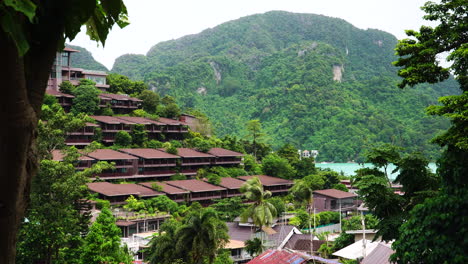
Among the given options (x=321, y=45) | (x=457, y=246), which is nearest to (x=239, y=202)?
(x=457, y=246)

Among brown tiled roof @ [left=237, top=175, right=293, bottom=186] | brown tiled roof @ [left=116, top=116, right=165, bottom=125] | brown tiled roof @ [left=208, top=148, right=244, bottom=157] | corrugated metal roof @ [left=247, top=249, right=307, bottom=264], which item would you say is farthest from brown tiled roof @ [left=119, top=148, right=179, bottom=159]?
corrugated metal roof @ [left=247, top=249, right=307, bottom=264]

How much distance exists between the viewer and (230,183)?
5641 centimetres

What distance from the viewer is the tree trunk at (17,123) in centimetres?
253

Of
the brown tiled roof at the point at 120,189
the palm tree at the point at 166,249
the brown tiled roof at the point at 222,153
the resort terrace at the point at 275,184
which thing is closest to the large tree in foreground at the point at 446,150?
the palm tree at the point at 166,249

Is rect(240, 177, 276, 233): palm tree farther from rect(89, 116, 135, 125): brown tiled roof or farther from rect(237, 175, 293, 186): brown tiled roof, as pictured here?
rect(89, 116, 135, 125): brown tiled roof

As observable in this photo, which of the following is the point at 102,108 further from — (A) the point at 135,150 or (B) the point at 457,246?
(B) the point at 457,246

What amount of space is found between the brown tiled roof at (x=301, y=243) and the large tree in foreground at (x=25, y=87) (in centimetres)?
3659

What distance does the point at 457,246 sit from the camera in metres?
10.6

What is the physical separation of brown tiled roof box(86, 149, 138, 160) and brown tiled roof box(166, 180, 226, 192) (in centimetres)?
524

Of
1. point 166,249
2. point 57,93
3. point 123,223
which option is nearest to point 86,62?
point 57,93

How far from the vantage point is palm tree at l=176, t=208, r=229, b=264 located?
2569 centimetres

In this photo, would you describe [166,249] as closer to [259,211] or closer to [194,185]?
[259,211]

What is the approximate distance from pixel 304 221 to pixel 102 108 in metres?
29.8

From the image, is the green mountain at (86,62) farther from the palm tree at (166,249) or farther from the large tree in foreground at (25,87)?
the large tree in foreground at (25,87)
